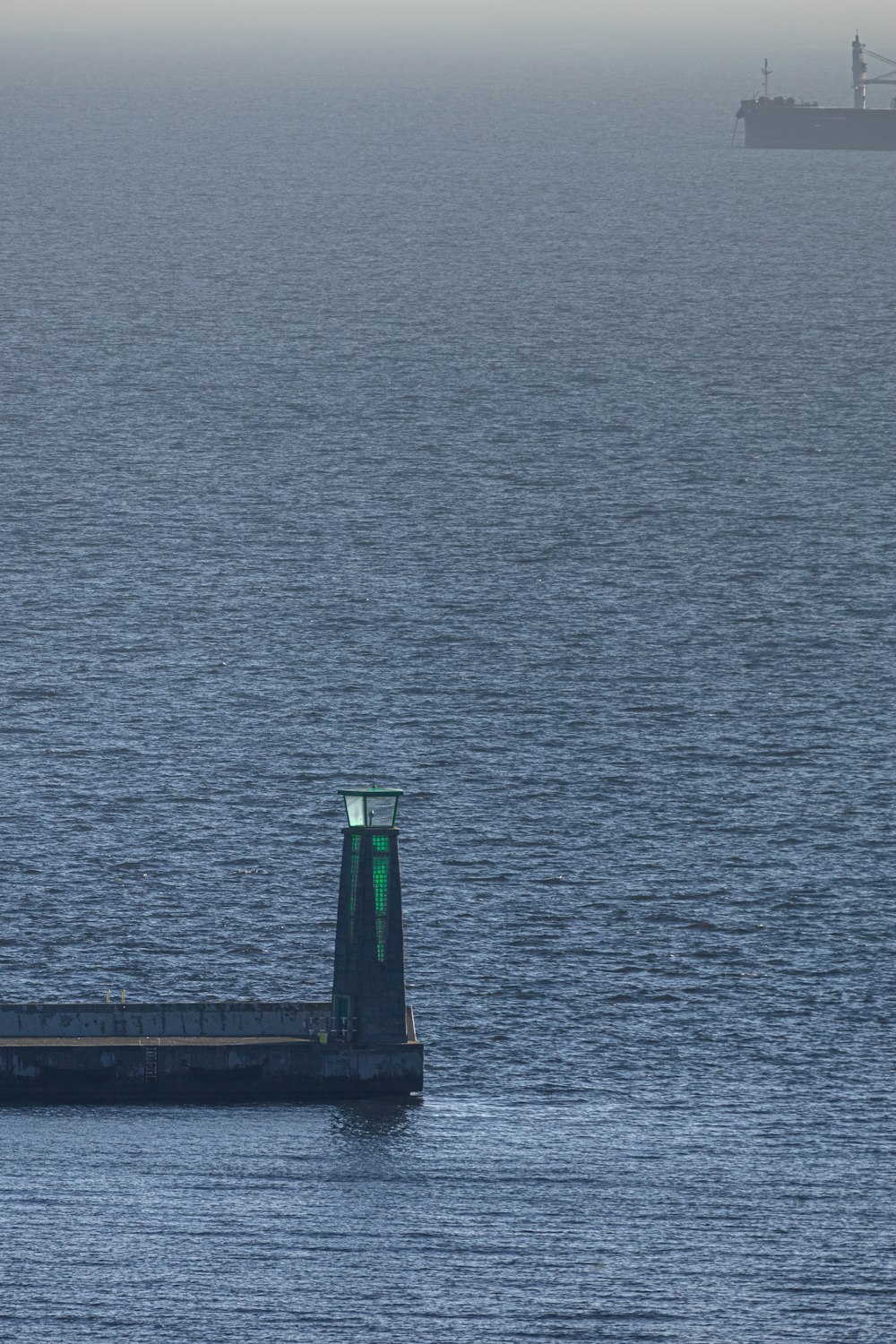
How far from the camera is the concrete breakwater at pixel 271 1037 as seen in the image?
7038cm

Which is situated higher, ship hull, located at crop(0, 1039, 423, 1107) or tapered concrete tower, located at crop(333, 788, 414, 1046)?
tapered concrete tower, located at crop(333, 788, 414, 1046)

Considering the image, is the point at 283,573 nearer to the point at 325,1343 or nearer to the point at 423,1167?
the point at 423,1167

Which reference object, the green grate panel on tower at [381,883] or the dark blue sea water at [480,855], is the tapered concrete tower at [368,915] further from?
the dark blue sea water at [480,855]

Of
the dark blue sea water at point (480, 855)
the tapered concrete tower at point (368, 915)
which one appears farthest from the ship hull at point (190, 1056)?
the tapered concrete tower at point (368, 915)

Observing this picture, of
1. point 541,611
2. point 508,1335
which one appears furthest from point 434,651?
point 508,1335

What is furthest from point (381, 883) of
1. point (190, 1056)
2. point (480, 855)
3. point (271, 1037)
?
point (480, 855)

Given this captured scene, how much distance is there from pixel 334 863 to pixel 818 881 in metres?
19.2

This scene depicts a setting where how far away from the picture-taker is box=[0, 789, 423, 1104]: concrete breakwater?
231 feet

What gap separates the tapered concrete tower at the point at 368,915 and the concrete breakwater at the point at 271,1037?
27 millimetres

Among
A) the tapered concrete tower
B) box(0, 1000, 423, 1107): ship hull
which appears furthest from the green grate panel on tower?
box(0, 1000, 423, 1107): ship hull

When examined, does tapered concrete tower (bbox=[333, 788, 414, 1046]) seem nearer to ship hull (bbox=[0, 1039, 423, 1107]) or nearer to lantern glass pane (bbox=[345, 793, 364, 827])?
lantern glass pane (bbox=[345, 793, 364, 827])

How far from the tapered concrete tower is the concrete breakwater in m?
0.03

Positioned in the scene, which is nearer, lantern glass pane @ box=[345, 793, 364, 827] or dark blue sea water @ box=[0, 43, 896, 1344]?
dark blue sea water @ box=[0, 43, 896, 1344]

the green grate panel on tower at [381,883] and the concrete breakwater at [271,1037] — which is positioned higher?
the green grate panel on tower at [381,883]
